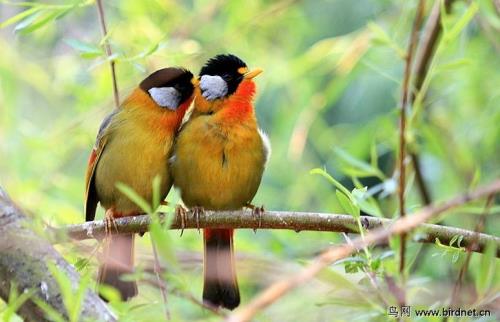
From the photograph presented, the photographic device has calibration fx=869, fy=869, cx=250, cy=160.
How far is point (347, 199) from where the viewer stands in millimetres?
2137

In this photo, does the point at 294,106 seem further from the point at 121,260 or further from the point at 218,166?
the point at 121,260

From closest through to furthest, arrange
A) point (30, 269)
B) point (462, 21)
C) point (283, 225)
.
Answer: point (30, 269), point (283, 225), point (462, 21)

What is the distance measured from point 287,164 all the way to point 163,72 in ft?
6.54

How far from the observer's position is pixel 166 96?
364 centimetres

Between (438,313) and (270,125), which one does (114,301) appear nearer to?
(438,313)

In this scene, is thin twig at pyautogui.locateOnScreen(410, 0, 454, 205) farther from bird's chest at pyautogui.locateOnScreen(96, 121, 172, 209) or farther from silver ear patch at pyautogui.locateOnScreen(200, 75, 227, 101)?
bird's chest at pyautogui.locateOnScreen(96, 121, 172, 209)

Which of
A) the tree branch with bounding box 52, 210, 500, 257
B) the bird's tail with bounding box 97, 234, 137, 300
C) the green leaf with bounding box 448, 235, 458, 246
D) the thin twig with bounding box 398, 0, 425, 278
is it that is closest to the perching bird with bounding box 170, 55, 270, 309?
the bird's tail with bounding box 97, 234, 137, 300

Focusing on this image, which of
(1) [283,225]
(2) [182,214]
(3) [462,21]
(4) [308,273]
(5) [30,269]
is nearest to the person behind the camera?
(4) [308,273]

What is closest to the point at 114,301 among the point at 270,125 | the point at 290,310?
the point at 290,310

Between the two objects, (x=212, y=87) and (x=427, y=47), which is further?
(x=212, y=87)

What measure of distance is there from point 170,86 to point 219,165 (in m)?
0.47

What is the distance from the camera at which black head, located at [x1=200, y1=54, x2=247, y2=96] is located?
3688 millimetres

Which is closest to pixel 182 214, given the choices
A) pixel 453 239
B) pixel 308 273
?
pixel 453 239

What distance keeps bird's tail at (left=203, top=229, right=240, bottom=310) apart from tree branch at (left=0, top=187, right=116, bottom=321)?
117 cm
